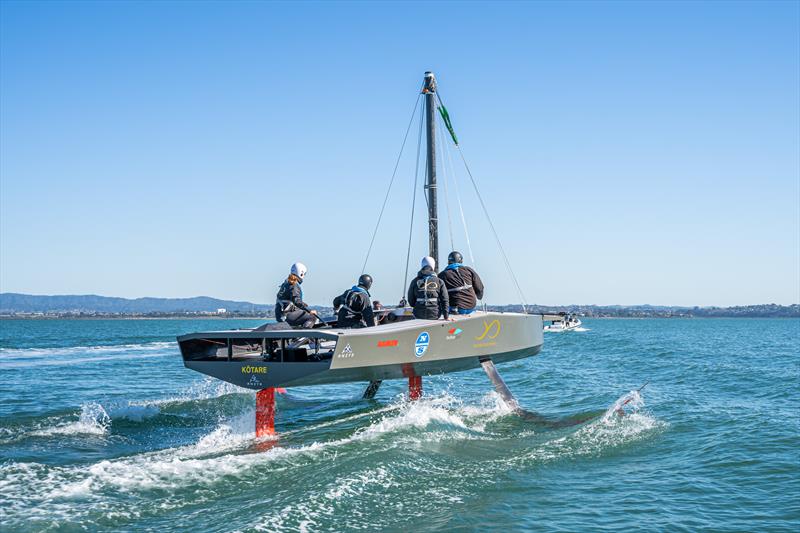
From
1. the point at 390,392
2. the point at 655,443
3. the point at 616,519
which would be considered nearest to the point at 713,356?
the point at 390,392

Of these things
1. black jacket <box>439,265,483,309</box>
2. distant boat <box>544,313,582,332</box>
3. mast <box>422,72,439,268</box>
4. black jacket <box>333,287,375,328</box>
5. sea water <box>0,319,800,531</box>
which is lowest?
sea water <box>0,319,800,531</box>

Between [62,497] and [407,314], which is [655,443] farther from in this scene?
[62,497]

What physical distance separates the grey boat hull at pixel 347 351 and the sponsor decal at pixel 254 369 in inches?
0.5

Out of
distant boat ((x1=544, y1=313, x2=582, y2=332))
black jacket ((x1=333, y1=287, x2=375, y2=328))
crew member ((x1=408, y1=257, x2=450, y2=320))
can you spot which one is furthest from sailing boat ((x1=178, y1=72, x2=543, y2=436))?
distant boat ((x1=544, y1=313, x2=582, y2=332))

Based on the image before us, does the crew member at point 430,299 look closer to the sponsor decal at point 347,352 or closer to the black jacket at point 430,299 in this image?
the black jacket at point 430,299

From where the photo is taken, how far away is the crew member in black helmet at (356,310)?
33.1ft

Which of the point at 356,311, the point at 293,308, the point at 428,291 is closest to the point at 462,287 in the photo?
the point at 428,291

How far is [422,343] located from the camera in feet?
31.9

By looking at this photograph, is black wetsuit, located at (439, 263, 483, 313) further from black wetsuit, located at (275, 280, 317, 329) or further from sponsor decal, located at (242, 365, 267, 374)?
sponsor decal, located at (242, 365, 267, 374)

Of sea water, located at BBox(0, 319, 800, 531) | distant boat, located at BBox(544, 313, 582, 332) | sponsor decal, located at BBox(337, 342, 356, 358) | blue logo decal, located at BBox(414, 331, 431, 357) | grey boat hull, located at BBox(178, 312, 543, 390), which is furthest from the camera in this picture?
distant boat, located at BBox(544, 313, 582, 332)

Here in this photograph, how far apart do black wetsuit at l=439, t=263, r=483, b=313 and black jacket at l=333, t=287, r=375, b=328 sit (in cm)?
171

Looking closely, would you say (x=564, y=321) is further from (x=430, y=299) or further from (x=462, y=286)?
(x=430, y=299)

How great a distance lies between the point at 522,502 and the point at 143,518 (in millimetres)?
3556

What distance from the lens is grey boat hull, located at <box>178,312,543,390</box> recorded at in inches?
346
